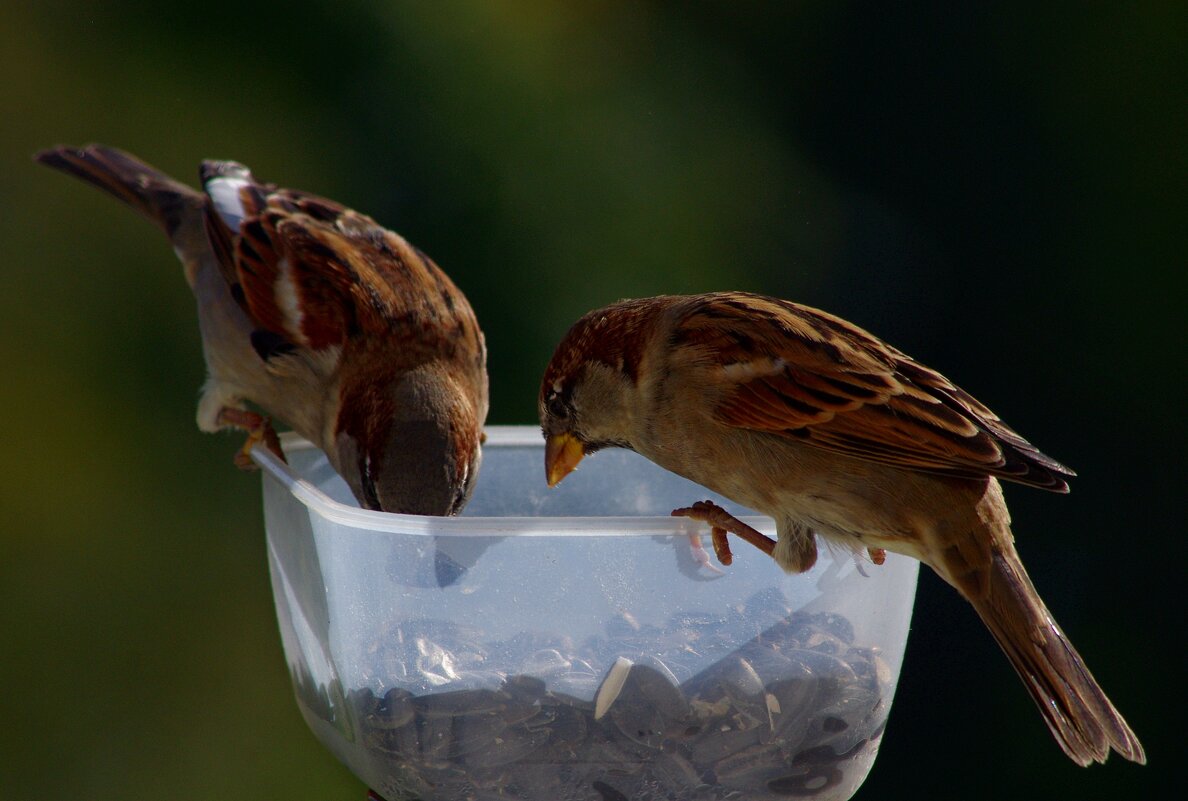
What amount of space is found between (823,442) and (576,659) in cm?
46

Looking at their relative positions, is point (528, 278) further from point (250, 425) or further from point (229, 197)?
point (250, 425)

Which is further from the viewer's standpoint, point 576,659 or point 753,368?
point 753,368

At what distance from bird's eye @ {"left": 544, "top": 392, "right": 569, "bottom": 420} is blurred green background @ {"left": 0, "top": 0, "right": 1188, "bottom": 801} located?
1.54 m

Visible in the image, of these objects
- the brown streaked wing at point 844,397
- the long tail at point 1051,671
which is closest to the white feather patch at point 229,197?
the brown streaked wing at point 844,397

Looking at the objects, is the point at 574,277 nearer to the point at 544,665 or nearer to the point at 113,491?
the point at 113,491

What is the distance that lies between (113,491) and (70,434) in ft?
0.61

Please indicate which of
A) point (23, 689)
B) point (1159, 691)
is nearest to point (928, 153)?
point (1159, 691)

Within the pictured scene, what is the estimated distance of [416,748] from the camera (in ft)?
5.06

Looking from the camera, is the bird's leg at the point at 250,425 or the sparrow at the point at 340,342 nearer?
the sparrow at the point at 340,342


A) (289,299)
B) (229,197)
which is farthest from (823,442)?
(229,197)

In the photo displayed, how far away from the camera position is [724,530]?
5.13ft

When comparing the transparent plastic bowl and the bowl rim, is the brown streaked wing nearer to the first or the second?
the transparent plastic bowl

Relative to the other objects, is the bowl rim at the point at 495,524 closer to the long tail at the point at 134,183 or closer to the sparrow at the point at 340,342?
the sparrow at the point at 340,342

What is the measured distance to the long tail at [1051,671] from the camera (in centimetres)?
161
